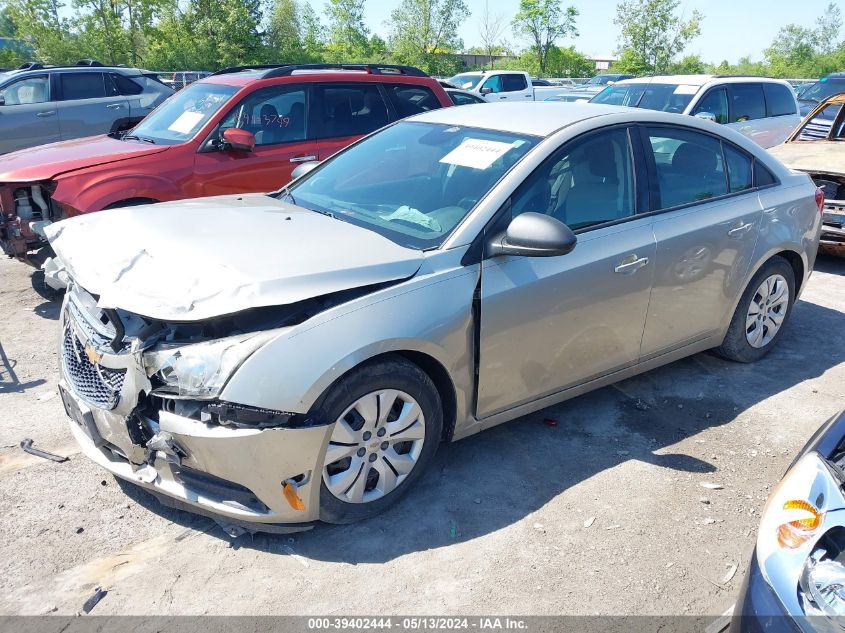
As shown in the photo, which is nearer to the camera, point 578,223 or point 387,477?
point 387,477

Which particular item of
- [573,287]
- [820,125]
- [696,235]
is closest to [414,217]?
[573,287]

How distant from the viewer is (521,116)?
405cm

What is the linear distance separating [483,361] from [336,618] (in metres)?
1.31

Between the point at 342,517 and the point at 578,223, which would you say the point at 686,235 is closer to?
the point at 578,223

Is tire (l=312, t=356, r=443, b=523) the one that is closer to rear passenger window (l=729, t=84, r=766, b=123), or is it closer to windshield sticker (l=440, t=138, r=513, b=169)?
windshield sticker (l=440, t=138, r=513, b=169)

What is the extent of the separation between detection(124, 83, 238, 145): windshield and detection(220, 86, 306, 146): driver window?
0.18 m

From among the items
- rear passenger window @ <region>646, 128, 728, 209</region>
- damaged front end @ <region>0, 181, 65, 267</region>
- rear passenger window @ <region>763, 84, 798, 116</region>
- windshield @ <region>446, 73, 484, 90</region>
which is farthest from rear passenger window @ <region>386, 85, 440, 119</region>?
windshield @ <region>446, 73, 484, 90</region>

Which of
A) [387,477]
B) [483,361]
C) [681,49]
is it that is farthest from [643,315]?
[681,49]

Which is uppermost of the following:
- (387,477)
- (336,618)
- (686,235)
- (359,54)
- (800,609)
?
(359,54)

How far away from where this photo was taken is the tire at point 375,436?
2945 mm

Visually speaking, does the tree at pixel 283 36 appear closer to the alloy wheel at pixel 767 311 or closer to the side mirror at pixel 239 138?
the side mirror at pixel 239 138

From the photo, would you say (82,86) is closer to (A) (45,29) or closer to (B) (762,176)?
(B) (762,176)

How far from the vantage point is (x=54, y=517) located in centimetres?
321

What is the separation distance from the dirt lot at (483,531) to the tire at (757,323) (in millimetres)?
511
